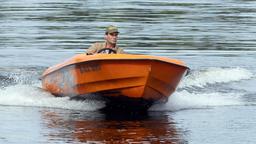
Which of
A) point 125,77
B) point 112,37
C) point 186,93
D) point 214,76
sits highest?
point 112,37

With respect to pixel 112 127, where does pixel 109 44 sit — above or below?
above

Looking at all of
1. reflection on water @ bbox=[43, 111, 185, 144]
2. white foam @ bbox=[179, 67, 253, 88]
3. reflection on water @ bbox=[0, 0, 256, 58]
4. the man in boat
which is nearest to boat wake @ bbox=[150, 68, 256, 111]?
white foam @ bbox=[179, 67, 253, 88]

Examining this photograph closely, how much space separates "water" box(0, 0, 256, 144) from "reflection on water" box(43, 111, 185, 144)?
0.01 metres

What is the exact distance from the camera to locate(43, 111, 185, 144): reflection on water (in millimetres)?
13664

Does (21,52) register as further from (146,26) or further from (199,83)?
(146,26)

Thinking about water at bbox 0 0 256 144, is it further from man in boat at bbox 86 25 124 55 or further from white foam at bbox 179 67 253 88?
man in boat at bbox 86 25 124 55

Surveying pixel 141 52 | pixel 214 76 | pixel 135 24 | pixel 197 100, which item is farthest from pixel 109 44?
pixel 135 24

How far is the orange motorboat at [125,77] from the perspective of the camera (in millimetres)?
15469

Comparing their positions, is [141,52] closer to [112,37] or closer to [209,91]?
[209,91]

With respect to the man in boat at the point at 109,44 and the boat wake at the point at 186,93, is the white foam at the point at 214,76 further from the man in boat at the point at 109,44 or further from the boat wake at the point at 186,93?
the man in boat at the point at 109,44

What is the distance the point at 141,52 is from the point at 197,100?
7944mm

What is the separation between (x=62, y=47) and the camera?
27.5m

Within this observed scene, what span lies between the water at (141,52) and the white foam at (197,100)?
2 centimetres

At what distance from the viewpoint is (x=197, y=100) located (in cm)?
1820
